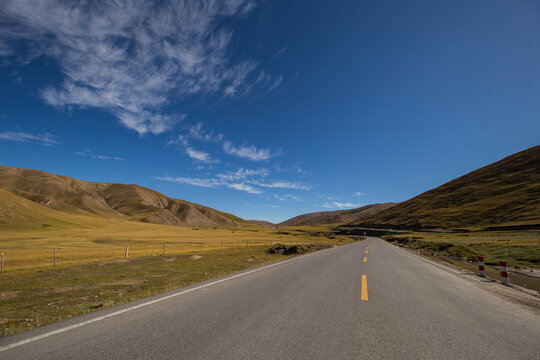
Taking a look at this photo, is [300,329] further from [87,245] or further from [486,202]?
[486,202]

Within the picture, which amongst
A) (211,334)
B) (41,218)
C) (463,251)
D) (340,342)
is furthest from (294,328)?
(41,218)

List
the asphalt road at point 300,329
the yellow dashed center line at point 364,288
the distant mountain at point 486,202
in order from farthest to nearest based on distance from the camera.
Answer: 1. the distant mountain at point 486,202
2. the yellow dashed center line at point 364,288
3. the asphalt road at point 300,329

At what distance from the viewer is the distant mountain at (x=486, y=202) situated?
4023 inches

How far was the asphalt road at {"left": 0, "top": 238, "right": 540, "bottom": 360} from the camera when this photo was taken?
3.89 metres

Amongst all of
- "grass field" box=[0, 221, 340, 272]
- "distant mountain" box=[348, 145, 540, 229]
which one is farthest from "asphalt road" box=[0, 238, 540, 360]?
"distant mountain" box=[348, 145, 540, 229]

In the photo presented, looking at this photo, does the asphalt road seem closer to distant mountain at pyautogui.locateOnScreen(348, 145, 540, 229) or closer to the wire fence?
the wire fence

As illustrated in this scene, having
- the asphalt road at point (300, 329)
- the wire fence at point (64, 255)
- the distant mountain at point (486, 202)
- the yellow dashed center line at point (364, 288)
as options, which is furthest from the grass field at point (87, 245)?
the distant mountain at point (486, 202)

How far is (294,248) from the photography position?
1113 inches

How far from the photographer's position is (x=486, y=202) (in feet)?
426

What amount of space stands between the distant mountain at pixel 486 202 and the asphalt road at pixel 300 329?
97.9 metres

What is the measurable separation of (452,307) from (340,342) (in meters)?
4.26

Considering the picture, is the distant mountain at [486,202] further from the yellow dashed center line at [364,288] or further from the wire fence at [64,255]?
the wire fence at [64,255]

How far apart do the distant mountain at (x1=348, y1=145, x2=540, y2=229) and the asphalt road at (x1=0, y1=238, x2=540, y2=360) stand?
97.9m

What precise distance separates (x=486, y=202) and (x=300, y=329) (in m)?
168
